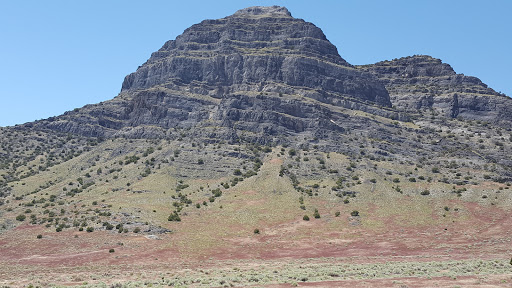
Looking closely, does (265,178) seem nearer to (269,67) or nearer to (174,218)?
(174,218)

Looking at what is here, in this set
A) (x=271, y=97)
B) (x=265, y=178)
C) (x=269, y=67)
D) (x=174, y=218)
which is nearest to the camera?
(x=174, y=218)

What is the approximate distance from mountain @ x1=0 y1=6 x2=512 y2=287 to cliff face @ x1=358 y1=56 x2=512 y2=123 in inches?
25.6

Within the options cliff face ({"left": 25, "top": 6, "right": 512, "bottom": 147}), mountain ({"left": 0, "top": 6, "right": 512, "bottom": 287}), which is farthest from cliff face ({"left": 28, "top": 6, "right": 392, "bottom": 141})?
mountain ({"left": 0, "top": 6, "right": 512, "bottom": 287})

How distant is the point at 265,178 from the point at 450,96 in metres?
101

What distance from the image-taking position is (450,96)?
570 feet

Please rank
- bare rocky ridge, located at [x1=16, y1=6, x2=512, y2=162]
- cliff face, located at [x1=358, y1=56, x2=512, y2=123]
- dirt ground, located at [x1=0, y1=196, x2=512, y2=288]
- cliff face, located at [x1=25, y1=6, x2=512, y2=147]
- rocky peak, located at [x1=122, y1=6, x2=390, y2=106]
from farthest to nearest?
rocky peak, located at [x1=122, y1=6, x2=390, y2=106] → cliff face, located at [x1=358, y1=56, x2=512, y2=123] → cliff face, located at [x1=25, y1=6, x2=512, y2=147] → bare rocky ridge, located at [x1=16, y1=6, x2=512, y2=162] → dirt ground, located at [x1=0, y1=196, x2=512, y2=288]

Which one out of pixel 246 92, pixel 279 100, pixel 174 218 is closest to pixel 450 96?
pixel 279 100

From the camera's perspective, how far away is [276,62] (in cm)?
17738

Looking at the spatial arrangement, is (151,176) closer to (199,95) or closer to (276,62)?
(199,95)

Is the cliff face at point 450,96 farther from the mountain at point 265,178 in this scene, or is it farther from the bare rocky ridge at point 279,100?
the mountain at point 265,178

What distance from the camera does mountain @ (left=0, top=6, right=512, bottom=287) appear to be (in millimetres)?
59375

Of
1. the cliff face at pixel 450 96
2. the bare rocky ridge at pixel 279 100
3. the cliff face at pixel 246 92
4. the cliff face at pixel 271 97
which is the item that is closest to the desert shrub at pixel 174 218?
the bare rocky ridge at pixel 279 100

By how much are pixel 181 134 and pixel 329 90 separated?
64342mm

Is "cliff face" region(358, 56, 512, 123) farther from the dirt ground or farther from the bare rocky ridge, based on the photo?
the dirt ground
